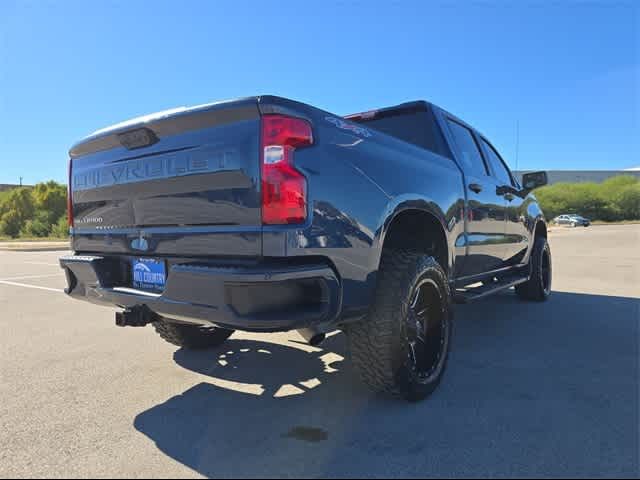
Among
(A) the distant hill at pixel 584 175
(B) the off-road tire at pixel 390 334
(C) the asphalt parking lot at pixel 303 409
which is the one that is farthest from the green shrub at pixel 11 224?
(A) the distant hill at pixel 584 175

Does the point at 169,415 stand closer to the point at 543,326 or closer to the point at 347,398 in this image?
the point at 347,398

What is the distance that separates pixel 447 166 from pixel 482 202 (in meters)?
0.79

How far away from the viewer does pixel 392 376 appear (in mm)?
2486

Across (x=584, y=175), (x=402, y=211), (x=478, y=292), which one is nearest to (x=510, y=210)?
(x=478, y=292)

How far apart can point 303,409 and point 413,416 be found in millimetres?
618

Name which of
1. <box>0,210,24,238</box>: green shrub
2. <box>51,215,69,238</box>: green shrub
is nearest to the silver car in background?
<box>51,215,69,238</box>: green shrub

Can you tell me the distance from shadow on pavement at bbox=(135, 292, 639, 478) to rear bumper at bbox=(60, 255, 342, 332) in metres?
0.59

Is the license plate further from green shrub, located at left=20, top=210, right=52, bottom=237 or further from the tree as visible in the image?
the tree

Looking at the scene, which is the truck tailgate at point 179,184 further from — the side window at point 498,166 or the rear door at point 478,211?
the side window at point 498,166

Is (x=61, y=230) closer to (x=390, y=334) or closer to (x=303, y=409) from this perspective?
(x=303, y=409)

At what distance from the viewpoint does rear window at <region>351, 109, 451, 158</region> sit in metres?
3.73

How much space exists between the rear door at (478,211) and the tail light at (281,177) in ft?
6.06

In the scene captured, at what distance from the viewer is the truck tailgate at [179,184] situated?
2129 mm

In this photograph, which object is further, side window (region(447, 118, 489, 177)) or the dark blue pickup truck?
side window (region(447, 118, 489, 177))
